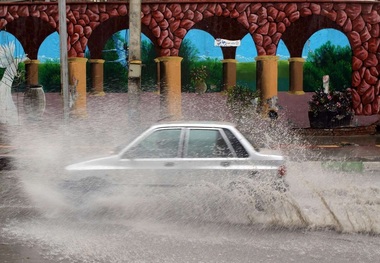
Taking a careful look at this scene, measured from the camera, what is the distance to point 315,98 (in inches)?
947

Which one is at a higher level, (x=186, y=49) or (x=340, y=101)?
(x=186, y=49)

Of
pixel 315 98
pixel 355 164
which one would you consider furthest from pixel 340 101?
pixel 355 164

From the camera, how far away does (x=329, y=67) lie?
25.2m

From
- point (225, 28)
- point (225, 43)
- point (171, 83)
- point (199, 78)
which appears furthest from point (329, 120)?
point (171, 83)

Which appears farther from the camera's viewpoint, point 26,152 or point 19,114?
point 19,114

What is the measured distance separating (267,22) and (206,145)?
16.2 m

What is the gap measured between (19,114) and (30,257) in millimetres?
18793

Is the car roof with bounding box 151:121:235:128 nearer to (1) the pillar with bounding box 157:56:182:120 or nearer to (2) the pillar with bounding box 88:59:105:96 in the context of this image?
(1) the pillar with bounding box 157:56:182:120

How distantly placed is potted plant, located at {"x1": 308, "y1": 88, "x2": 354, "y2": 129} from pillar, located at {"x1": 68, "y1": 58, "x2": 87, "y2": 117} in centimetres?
839

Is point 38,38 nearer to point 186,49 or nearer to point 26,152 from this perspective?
point 186,49

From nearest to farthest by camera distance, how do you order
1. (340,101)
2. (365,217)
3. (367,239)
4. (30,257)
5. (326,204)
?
(30,257)
(367,239)
(365,217)
(326,204)
(340,101)

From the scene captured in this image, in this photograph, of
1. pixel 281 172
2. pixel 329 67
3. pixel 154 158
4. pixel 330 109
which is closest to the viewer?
pixel 281 172

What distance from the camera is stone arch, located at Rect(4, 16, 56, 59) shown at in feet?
83.3

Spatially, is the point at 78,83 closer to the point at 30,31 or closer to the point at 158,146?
the point at 30,31
